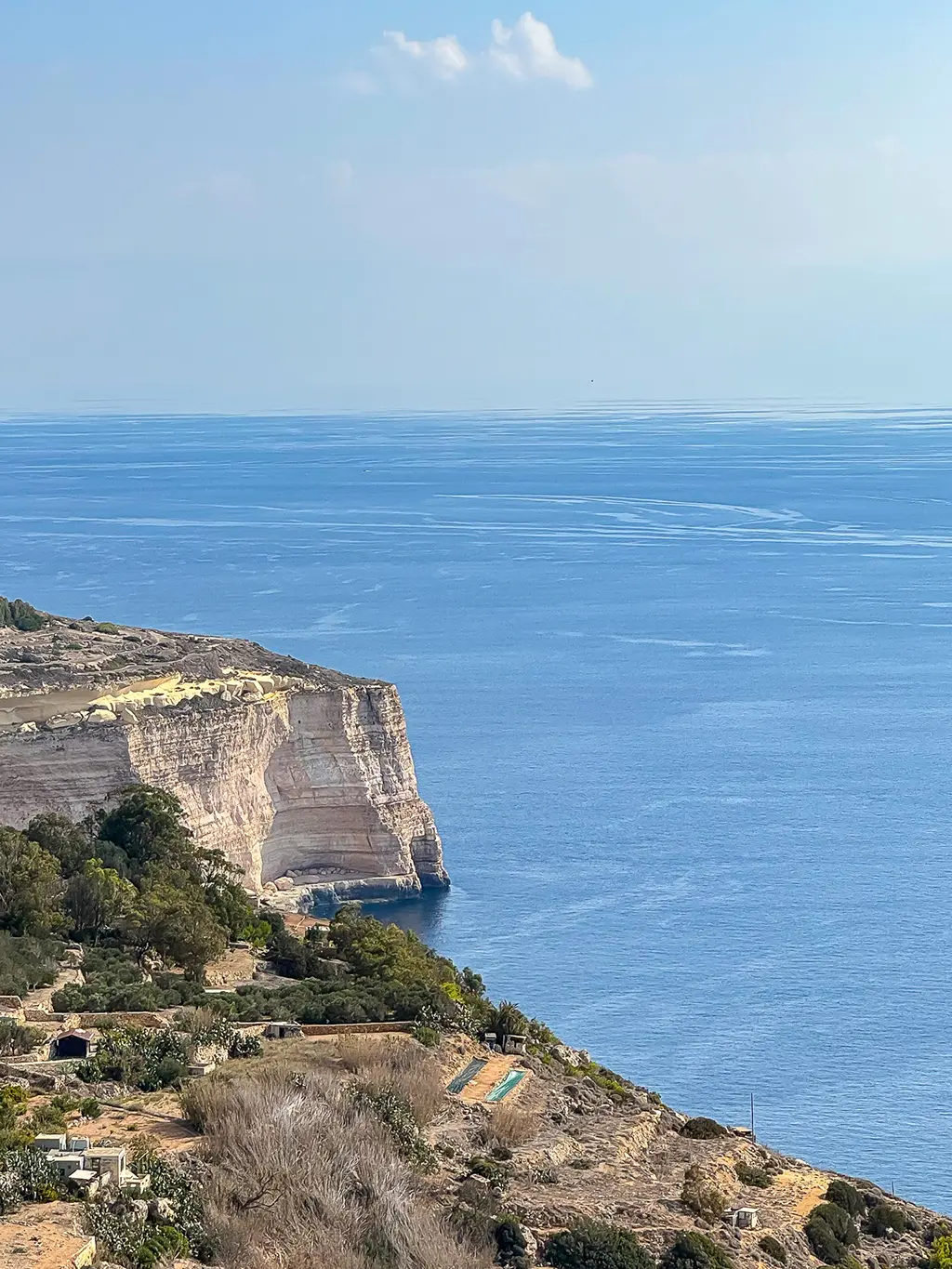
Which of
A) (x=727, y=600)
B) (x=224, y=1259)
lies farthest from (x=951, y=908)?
(x=727, y=600)

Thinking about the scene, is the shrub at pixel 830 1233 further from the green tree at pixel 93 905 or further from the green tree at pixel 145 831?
the green tree at pixel 145 831

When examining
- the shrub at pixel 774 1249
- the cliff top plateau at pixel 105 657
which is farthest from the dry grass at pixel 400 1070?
the cliff top plateau at pixel 105 657

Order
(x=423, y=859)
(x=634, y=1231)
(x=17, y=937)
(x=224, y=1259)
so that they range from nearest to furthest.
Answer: (x=224, y=1259) → (x=634, y=1231) → (x=17, y=937) → (x=423, y=859)

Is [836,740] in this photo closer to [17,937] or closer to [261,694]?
[261,694]

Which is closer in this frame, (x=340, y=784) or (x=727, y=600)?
(x=340, y=784)

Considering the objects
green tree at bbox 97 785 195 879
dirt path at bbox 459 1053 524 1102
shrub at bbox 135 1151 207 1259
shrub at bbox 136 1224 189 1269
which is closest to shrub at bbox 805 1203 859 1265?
dirt path at bbox 459 1053 524 1102
